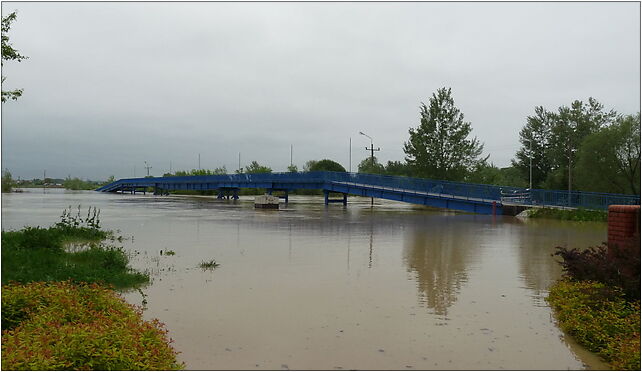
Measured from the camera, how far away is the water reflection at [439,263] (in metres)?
9.27

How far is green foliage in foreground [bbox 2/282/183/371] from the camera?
4.92 m

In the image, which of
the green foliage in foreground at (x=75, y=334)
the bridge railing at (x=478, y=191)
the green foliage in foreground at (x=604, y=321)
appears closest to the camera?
the green foliage in foreground at (x=75, y=334)

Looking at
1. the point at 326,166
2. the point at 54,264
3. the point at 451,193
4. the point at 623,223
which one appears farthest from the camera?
the point at 326,166

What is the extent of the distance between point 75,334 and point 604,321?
679 cm

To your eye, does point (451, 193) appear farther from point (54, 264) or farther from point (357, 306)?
point (54, 264)

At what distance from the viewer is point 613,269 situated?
770 cm

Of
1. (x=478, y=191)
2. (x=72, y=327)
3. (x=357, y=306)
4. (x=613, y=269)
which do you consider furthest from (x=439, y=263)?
(x=478, y=191)

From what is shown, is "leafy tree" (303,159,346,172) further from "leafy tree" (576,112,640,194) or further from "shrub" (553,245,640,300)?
"shrub" (553,245,640,300)

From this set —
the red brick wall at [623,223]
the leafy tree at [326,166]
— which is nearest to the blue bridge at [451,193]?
the red brick wall at [623,223]

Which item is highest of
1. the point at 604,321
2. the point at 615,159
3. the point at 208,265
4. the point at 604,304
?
the point at 615,159

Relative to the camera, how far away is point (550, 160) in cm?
5469

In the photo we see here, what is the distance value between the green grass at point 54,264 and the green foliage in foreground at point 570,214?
29.9 m

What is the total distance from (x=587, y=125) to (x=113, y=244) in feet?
171

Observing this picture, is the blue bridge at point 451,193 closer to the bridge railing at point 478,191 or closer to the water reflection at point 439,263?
the bridge railing at point 478,191
